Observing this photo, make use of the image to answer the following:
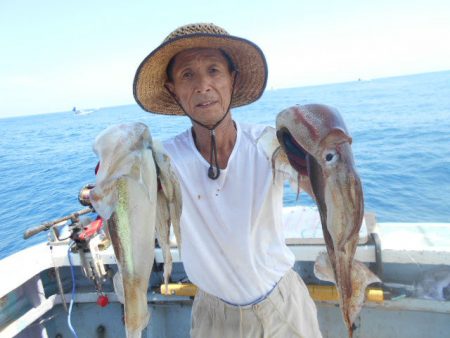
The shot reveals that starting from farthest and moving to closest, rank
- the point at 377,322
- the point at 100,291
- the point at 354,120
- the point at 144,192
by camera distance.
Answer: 1. the point at 354,120
2. the point at 100,291
3. the point at 377,322
4. the point at 144,192

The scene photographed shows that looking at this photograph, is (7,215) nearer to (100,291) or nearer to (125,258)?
(100,291)

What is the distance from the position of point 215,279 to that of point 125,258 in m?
1.06

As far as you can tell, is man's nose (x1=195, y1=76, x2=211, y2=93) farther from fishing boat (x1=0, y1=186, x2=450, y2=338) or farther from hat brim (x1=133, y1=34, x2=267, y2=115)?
fishing boat (x1=0, y1=186, x2=450, y2=338)

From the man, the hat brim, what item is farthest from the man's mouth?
the hat brim

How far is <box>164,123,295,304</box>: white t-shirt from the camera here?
2391mm

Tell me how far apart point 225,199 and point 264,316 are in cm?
89

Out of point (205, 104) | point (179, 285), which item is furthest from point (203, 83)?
point (179, 285)

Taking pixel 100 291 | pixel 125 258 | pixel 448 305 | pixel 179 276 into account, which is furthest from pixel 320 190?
pixel 100 291

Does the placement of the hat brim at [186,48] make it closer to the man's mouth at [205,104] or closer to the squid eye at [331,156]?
the man's mouth at [205,104]

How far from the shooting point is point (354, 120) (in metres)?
23.5

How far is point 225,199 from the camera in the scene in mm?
2395

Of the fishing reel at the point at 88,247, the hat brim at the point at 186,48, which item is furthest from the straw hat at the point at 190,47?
the fishing reel at the point at 88,247

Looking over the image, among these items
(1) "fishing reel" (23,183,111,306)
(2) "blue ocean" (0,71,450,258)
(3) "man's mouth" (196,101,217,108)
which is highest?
(3) "man's mouth" (196,101,217,108)

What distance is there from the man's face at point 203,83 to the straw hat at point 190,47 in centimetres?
6
